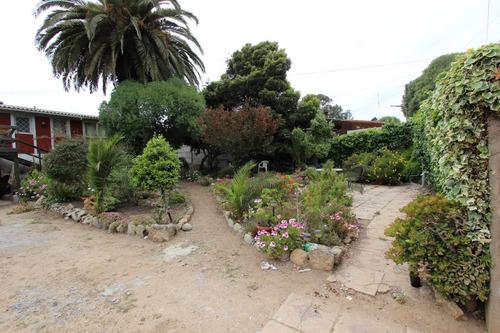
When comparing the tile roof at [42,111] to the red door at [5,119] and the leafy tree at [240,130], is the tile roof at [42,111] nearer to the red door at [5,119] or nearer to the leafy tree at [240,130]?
the red door at [5,119]

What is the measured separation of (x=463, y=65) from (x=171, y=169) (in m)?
5.03

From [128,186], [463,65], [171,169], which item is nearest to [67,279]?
[171,169]

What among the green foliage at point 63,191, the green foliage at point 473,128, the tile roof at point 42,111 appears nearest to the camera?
the green foliage at point 473,128

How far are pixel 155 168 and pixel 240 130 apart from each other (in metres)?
3.38

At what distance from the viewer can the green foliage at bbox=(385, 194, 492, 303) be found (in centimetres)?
176

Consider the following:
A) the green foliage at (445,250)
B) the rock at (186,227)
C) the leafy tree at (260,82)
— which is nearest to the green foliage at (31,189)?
the rock at (186,227)

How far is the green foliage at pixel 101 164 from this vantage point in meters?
5.16

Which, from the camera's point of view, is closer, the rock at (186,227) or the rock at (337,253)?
the rock at (337,253)

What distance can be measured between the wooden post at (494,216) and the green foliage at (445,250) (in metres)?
0.04

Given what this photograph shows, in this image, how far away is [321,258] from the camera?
9.26 feet

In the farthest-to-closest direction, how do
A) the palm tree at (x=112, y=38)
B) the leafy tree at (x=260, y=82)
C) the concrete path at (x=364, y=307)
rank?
the leafy tree at (x=260, y=82) < the palm tree at (x=112, y=38) < the concrete path at (x=364, y=307)

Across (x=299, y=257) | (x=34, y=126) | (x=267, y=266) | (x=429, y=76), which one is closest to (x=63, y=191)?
(x=267, y=266)

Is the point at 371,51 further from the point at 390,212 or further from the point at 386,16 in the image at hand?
the point at 390,212

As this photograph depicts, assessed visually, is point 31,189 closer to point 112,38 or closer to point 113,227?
point 113,227
